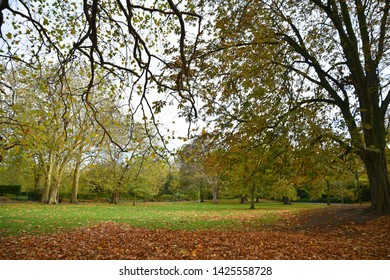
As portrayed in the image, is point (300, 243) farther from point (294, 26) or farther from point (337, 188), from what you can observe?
point (337, 188)

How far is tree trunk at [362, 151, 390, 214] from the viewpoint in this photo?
1152 centimetres

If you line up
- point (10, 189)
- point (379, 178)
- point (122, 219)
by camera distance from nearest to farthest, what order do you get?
point (379, 178)
point (122, 219)
point (10, 189)

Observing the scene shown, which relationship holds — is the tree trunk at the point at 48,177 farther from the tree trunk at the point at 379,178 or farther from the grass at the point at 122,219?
the tree trunk at the point at 379,178

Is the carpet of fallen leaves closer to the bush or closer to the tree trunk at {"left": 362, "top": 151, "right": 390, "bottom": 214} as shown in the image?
the tree trunk at {"left": 362, "top": 151, "right": 390, "bottom": 214}

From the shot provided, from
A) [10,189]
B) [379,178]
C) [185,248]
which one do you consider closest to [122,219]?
[185,248]

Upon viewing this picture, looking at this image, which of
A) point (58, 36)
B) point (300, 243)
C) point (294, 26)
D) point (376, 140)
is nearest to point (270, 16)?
point (294, 26)

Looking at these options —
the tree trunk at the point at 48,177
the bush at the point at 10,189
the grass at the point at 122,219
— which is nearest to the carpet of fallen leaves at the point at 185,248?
the grass at the point at 122,219

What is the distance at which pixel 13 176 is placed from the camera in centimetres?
3325

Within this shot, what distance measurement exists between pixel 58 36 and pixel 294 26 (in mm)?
9345

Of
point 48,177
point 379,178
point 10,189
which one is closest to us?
point 379,178

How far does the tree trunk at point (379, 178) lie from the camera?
11.5 meters

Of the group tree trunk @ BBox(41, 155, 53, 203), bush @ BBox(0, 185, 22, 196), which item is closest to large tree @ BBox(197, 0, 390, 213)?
tree trunk @ BBox(41, 155, 53, 203)

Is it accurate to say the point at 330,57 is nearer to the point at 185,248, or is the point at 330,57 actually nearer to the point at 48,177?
the point at 185,248

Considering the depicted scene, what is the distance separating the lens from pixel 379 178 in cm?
1165
